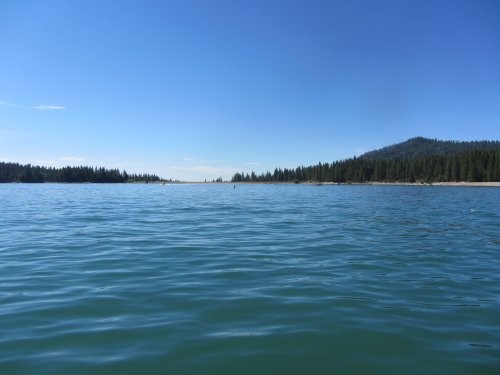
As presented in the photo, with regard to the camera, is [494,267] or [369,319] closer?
[369,319]

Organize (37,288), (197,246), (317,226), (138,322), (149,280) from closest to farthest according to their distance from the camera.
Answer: (138,322)
(37,288)
(149,280)
(197,246)
(317,226)

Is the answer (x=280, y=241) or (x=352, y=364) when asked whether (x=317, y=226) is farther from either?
(x=352, y=364)

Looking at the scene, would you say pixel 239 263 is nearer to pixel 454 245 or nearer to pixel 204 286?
A: pixel 204 286

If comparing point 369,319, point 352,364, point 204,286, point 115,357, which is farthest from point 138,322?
point 369,319

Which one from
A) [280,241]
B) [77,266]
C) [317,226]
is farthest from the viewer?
[317,226]

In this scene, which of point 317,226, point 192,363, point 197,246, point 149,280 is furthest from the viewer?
point 317,226

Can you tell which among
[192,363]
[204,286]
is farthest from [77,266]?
[192,363]

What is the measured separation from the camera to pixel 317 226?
2644cm

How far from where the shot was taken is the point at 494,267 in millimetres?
14312

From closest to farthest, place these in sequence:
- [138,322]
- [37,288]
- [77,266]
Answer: [138,322], [37,288], [77,266]

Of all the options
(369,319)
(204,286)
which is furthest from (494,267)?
(204,286)

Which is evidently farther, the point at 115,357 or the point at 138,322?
the point at 138,322

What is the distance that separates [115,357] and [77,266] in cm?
829

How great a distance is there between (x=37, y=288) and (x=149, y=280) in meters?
3.32
